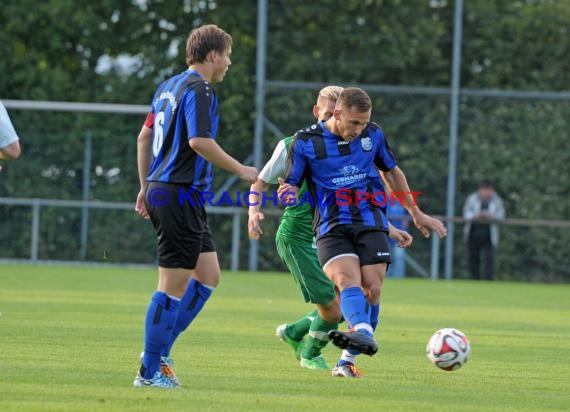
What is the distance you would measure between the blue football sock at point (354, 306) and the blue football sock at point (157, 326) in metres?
1.12

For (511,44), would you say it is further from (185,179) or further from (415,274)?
(185,179)

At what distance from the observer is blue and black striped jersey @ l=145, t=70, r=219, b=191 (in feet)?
21.9

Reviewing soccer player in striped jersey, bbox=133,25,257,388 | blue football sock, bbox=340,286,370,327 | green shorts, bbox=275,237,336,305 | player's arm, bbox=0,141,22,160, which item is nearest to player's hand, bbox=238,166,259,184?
soccer player in striped jersey, bbox=133,25,257,388

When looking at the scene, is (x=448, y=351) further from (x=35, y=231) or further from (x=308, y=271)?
(x=35, y=231)

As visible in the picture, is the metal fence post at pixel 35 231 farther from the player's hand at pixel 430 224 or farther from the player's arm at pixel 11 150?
the player's hand at pixel 430 224

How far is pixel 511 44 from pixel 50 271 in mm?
9178

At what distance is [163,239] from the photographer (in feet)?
22.1

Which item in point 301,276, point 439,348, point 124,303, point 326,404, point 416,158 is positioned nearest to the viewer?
point 326,404

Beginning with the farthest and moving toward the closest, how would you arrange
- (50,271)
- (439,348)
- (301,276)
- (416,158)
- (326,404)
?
(416,158) → (50,271) → (301,276) → (439,348) → (326,404)

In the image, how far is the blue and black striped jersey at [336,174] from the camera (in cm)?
783

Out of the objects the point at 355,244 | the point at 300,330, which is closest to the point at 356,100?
the point at 355,244

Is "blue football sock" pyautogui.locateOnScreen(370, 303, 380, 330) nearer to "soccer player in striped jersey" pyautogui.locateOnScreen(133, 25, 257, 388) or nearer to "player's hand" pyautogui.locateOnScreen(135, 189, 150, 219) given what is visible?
"soccer player in striped jersey" pyautogui.locateOnScreen(133, 25, 257, 388)

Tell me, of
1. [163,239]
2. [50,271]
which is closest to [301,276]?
[163,239]

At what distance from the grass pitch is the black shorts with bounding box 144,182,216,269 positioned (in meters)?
0.69
